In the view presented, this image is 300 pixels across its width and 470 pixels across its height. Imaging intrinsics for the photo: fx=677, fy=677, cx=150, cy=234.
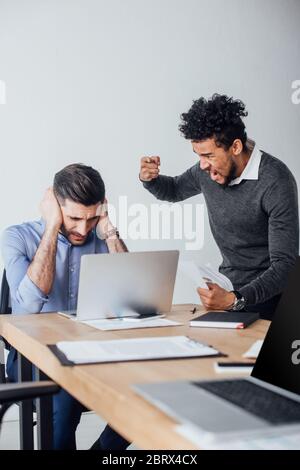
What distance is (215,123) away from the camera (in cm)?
280

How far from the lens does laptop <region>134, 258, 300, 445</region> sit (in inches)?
37.9

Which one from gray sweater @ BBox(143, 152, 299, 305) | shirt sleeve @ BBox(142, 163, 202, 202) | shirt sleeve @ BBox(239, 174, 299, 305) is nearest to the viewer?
shirt sleeve @ BBox(239, 174, 299, 305)

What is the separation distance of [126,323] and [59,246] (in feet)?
2.65

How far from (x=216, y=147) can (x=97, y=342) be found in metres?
1.35

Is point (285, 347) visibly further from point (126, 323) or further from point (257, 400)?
point (126, 323)

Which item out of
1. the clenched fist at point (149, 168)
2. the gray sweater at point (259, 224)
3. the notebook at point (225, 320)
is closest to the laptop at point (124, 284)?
the notebook at point (225, 320)

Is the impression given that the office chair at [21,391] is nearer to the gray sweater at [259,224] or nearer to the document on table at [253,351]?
the document on table at [253,351]

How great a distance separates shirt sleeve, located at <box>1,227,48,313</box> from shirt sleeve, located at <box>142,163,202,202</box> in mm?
764

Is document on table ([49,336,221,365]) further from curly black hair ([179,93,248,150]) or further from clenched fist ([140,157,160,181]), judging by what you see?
clenched fist ([140,157,160,181])

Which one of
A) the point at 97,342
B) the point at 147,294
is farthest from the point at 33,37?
the point at 97,342

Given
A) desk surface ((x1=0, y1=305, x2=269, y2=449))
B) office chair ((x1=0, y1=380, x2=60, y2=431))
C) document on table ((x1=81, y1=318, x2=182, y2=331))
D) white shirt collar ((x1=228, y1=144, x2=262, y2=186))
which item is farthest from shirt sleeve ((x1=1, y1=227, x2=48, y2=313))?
office chair ((x1=0, y1=380, x2=60, y2=431))

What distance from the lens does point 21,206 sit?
3443 millimetres

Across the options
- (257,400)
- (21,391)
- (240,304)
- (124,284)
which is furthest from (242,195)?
(257,400)

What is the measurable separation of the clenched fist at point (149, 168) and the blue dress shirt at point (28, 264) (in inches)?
16.2
